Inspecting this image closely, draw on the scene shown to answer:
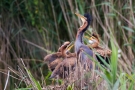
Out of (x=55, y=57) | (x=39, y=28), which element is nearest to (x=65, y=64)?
(x=55, y=57)

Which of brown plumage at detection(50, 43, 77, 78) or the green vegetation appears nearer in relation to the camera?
brown plumage at detection(50, 43, 77, 78)

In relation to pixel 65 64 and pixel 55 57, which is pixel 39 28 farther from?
pixel 65 64

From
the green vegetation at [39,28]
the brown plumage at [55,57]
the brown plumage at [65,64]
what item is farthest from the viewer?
the green vegetation at [39,28]

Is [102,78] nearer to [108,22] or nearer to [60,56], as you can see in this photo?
[60,56]

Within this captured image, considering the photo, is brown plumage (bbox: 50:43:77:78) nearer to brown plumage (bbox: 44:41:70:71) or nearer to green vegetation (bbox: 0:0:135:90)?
brown plumage (bbox: 44:41:70:71)

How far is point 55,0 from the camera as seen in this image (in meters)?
5.63

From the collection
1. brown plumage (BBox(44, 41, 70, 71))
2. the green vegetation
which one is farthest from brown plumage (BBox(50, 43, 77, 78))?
the green vegetation

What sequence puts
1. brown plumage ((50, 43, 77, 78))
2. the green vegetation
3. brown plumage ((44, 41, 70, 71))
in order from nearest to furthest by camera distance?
brown plumage ((50, 43, 77, 78))
brown plumage ((44, 41, 70, 71))
the green vegetation

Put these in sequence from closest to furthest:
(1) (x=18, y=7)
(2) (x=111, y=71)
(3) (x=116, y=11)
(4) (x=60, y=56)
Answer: (2) (x=111, y=71) < (4) (x=60, y=56) < (3) (x=116, y=11) < (1) (x=18, y=7)

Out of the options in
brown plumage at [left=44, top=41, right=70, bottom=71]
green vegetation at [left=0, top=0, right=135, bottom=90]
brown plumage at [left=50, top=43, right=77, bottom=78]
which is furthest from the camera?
green vegetation at [left=0, top=0, right=135, bottom=90]

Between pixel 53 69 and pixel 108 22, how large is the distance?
1.08 metres

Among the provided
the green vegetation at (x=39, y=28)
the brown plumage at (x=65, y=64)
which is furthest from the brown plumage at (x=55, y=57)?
the green vegetation at (x=39, y=28)

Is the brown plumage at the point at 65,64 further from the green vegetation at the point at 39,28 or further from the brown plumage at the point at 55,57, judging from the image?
the green vegetation at the point at 39,28

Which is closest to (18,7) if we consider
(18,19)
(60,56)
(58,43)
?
(18,19)
